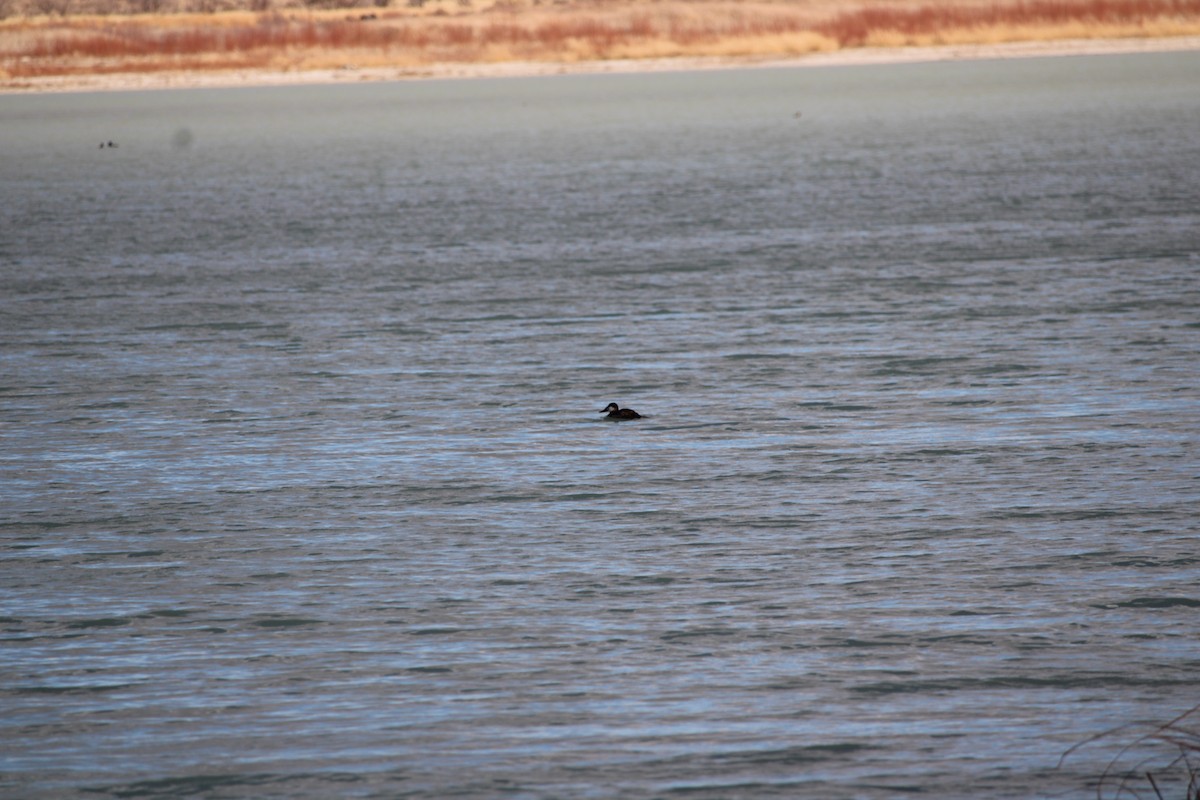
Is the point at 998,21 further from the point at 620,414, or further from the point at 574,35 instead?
the point at 620,414

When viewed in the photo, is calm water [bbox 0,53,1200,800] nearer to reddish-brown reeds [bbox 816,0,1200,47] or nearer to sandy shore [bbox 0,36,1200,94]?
sandy shore [bbox 0,36,1200,94]

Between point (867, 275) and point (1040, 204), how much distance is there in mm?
10455

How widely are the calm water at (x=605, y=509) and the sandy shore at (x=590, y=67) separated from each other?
6644 centimetres

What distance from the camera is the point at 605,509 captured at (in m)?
12.6

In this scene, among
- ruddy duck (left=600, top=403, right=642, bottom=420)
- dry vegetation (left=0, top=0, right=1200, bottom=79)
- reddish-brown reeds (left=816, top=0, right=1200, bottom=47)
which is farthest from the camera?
dry vegetation (left=0, top=0, right=1200, bottom=79)

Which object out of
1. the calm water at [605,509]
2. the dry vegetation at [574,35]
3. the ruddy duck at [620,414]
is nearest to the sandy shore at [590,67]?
the dry vegetation at [574,35]

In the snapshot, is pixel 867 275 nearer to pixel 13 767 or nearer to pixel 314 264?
pixel 314 264

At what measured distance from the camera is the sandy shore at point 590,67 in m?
Result: 96.8

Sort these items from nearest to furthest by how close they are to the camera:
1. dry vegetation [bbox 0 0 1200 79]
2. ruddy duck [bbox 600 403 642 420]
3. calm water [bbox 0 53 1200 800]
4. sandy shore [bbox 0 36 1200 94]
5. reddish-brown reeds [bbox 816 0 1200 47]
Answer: calm water [bbox 0 53 1200 800] < ruddy duck [bbox 600 403 642 420] < sandy shore [bbox 0 36 1200 94] < reddish-brown reeds [bbox 816 0 1200 47] < dry vegetation [bbox 0 0 1200 79]

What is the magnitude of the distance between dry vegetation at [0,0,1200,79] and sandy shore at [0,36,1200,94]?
71 cm

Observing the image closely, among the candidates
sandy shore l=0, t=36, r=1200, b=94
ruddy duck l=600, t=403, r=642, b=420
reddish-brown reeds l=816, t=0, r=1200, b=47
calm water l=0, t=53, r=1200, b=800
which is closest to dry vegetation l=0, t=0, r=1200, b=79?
reddish-brown reeds l=816, t=0, r=1200, b=47

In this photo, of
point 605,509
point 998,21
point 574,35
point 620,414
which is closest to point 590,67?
point 574,35

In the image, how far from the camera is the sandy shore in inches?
3809

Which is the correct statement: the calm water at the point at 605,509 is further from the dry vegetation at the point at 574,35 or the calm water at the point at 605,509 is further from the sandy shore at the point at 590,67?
the dry vegetation at the point at 574,35
